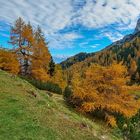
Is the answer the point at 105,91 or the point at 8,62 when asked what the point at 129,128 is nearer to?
the point at 105,91

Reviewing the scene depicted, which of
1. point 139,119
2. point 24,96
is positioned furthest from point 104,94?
point 24,96

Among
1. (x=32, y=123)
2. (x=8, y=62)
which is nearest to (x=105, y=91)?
(x=32, y=123)

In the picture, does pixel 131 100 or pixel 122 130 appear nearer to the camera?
pixel 122 130

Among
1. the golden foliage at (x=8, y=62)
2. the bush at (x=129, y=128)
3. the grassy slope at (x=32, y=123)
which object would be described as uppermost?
the golden foliage at (x=8, y=62)

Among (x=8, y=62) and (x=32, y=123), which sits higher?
(x=8, y=62)

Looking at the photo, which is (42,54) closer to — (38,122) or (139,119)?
(139,119)

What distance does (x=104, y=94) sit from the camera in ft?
115

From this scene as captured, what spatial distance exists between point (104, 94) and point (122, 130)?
5.03m

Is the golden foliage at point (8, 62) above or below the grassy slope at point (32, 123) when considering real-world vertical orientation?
above

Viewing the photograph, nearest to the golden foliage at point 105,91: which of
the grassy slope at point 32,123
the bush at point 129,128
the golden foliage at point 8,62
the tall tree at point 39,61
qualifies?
the bush at point 129,128

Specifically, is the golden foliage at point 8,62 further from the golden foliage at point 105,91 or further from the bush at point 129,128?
the bush at point 129,128

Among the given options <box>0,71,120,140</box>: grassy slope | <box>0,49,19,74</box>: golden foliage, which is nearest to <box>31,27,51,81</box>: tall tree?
<box>0,49,19,74</box>: golden foliage

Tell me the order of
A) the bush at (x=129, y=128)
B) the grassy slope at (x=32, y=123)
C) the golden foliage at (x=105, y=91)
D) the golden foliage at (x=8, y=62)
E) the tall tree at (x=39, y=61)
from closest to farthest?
1. the grassy slope at (x=32, y=123)
2. the bush at (x=129, y=128)
3. the golden foliage at (x=105, y=91)
4. the golden foliage at (x=8, y=62)
5. the tall tree at (x=39, y=61)

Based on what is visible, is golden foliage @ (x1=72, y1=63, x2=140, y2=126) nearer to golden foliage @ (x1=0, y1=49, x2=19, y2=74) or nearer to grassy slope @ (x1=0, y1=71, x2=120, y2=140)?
grassy slope @ (x1=0, y1=71, x2=120, y2=140)
